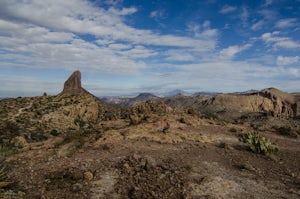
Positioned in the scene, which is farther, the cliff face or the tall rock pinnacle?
the cliff face

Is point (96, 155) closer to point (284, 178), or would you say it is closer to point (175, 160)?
point (175, 160)

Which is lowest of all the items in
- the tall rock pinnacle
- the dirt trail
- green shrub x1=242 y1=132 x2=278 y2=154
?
the dirt trail

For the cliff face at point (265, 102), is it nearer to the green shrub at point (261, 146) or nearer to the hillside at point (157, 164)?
the hillside at point (157, 164)

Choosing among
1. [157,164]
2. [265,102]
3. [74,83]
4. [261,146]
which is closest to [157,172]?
[157,164]

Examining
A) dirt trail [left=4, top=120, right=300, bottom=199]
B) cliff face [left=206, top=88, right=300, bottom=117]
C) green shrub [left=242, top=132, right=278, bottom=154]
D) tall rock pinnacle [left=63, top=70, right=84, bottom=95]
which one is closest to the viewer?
dirt trail [left=4, top=120, right=300, bottom=199]

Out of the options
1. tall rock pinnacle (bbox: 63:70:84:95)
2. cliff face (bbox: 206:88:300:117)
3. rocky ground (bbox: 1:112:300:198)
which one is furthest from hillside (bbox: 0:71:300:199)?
cliff face (bbox: 206:88:300:117)

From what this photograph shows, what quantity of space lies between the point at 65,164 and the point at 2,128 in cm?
2268

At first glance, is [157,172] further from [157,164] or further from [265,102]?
[265,102]

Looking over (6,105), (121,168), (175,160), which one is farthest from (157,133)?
(6,105)

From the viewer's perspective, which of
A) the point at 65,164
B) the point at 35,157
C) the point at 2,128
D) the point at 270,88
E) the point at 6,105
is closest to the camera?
the point at 65,164

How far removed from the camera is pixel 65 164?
8.52 metres

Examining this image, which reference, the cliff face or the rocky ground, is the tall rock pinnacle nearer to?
the cliff face

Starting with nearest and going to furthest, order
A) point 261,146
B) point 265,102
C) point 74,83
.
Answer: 1. point 261,146
2. point 74,83
3. point 265,102

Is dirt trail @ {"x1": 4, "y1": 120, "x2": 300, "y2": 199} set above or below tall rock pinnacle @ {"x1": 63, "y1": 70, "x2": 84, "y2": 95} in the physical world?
below
